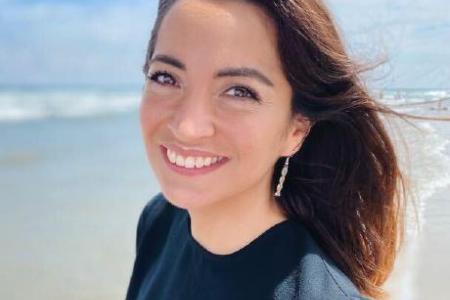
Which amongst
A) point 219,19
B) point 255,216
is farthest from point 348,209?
point 219,19

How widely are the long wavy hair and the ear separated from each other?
0.09ft

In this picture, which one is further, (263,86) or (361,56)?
(361,56)

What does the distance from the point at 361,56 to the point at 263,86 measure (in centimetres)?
42

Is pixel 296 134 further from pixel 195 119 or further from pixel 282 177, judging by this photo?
pixel 195 119

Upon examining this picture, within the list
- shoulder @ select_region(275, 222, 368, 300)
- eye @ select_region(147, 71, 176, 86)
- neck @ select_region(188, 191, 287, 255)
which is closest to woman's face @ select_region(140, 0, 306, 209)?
eye @ select_region(147, 71, 176, 86)

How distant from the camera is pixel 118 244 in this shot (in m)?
4.74

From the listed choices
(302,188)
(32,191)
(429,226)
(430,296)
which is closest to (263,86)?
(302,188)

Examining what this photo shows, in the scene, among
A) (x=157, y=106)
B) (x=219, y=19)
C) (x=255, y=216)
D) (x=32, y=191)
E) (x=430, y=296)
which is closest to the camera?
(x=219, y=19)

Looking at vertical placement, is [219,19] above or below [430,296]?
above

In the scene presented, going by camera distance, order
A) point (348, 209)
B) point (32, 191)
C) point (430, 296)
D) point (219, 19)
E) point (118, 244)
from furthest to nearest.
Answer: point (32, 191) < point (118, 244) < point (430, 296) < point (348, 209) < point (219, 19)

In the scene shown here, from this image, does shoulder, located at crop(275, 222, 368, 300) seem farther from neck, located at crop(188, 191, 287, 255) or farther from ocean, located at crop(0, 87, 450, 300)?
ocean, located at crop(0, 87, 450, 300)

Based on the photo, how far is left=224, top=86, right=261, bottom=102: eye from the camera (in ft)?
5.32

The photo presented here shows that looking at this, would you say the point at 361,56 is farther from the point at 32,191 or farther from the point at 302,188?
the point at 32,191

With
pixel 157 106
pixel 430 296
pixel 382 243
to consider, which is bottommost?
pixel 430 296
